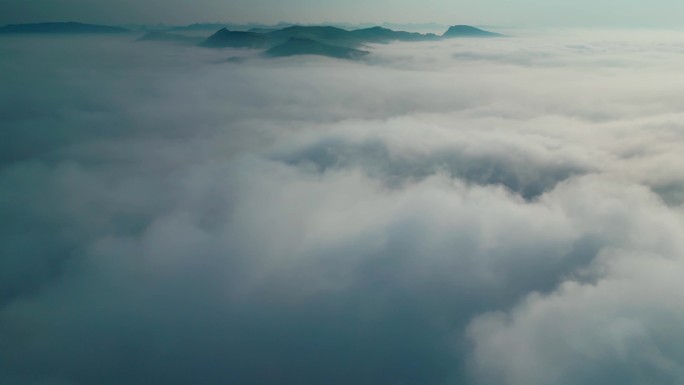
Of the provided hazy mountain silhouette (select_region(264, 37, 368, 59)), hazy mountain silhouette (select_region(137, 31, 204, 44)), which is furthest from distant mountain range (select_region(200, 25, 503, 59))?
hazy mountain silhouette (select_region(137, 31, 204, 44))

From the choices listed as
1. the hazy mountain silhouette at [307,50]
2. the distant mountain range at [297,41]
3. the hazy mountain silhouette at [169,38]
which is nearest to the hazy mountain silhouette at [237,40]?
the distant mountain range at [297,41]

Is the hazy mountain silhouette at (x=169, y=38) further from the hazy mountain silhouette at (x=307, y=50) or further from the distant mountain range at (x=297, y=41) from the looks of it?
the hazy mountain silhouette at (x=307, y=50)

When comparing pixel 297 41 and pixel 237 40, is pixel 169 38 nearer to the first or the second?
pixel 237 40

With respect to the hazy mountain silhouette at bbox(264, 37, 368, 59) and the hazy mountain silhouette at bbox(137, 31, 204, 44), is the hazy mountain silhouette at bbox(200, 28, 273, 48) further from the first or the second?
the hazy mountain silhouette at bbox(137, 31, 204, 44)

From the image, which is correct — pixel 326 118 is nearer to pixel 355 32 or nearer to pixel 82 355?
pixel 82 355

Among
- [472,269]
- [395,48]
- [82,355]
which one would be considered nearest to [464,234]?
[472,269]

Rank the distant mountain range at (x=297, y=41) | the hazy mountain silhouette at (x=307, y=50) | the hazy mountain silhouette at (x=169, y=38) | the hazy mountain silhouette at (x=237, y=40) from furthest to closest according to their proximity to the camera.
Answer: the hazy mountain silhouette at (x=169, y=38)
the hazy mountain silhouette at (x=237, y=40)
the distant mountain range at (x=297, y=41)
the hazy mountain silhouette at (x=307, y=50)

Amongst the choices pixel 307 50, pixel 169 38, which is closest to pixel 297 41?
pixel 307 50
